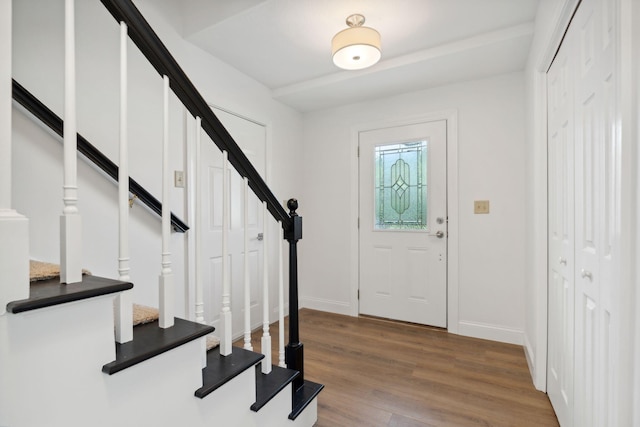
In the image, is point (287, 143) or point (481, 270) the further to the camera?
point (287, 143)

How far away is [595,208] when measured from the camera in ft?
3.61

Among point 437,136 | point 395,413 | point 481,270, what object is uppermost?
point 437,136

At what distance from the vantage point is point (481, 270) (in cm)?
271

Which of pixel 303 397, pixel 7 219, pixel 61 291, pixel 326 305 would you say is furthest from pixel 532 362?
pixel 7 219

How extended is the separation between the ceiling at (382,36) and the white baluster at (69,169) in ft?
4.65

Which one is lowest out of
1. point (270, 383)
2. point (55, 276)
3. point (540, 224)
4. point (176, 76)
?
point (270, 383)

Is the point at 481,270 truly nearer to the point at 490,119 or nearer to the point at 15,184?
the point at 490,119

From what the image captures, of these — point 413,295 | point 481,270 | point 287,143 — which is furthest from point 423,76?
point 413,295

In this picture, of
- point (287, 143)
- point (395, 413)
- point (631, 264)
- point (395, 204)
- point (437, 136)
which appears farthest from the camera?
point (287, 143)

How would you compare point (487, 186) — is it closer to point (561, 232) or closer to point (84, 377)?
point (561, 232)

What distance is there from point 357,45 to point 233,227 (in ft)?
5.46

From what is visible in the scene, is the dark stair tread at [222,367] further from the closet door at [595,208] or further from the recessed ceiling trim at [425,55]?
the recessed ceiling trim at [425,55]

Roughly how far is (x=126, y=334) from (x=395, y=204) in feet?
8.45

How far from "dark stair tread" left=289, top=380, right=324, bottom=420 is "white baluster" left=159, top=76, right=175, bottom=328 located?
81 centimetres
